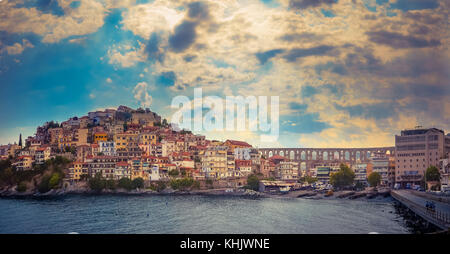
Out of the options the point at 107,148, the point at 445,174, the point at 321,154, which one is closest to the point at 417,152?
the point at 445,174

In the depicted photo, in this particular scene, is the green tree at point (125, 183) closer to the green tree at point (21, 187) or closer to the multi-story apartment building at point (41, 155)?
the green tree at point (21, 187)

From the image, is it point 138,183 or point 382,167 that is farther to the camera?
point 382,167

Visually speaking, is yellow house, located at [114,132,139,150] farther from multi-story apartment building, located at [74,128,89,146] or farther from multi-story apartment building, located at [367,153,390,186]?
multi-story apartment building, located at [367,153,390,186]

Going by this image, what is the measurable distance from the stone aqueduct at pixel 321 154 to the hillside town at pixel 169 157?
25.8 ft

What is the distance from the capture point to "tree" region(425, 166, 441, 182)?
26.4 m

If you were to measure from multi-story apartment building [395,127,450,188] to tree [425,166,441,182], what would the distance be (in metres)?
2.02

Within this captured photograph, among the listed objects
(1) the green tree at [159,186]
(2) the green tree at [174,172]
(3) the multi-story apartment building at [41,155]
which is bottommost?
(1) the green tree at [159,186]

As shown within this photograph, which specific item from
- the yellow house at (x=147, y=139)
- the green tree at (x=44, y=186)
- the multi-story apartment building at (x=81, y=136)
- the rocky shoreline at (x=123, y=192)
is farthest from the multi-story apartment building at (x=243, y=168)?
the green tree at (x=44, y=186)

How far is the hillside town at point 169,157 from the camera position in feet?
101

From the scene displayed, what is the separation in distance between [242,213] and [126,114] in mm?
23265

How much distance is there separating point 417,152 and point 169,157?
674 inches

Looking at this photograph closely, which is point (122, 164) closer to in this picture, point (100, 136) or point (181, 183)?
point (181, 183)

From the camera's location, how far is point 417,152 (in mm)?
30547
